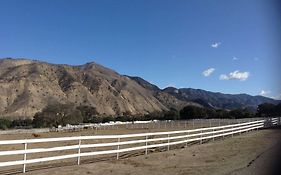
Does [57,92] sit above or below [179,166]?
above

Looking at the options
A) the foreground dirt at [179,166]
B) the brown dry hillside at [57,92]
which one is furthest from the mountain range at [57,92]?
the foreground dirt at [179,166]

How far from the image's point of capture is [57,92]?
152 metres

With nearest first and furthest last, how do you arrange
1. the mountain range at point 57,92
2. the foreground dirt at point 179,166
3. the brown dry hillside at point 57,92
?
the foreground dirt at point 179,166, the mountain range at point 57,92, the brown dry hillside at point 57,92

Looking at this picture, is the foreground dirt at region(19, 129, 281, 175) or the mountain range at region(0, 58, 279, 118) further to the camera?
the mountain range at region(0, 58, 279, 118)

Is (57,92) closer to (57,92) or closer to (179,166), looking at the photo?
(57,92)

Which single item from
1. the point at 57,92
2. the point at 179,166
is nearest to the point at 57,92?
the point at 57,92

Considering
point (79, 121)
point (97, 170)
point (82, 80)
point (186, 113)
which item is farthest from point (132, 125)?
point (82, 80)

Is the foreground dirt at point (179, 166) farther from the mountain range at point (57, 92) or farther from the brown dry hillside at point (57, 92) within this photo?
the brown dry hillside at point (57, 92)

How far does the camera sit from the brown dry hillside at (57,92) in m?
138

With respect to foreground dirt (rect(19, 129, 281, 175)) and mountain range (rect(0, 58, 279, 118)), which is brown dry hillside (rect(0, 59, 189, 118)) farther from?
foreground dirt (rect(19, 129, 281, 175))

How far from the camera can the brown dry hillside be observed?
451 feet

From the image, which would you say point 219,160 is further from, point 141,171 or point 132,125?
point 132,125

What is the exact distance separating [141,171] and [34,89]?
445 ft

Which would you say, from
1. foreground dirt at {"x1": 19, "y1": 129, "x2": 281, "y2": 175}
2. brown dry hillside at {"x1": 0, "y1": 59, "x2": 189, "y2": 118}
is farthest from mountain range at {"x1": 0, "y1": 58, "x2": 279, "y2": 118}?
foreground dirt at {"x1": 19, "y1": 129, "x2": 281, "y2": 175}
